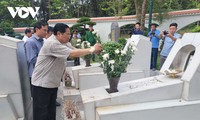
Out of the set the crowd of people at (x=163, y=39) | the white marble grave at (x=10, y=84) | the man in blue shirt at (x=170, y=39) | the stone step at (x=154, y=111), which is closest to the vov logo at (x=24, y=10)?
the crowd of people at (x=163, y=39)

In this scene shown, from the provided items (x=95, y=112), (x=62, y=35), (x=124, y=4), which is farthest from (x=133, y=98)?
(x=124, y=4)

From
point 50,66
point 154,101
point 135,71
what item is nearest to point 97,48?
point 50,66

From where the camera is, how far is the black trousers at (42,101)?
3.08 m

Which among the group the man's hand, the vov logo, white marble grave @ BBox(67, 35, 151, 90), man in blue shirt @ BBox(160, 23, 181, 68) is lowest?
white marble grave @ BBox(67, 35, 151, 90)

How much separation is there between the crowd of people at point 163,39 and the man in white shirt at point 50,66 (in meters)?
3.02

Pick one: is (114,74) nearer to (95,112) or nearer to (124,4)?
(95,112)

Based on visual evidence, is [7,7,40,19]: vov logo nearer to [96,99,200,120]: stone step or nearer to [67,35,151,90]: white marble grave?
[67,35,151,90]: white marble grave

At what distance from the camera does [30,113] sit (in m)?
3.96

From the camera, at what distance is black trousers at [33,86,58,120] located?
308 centimetres

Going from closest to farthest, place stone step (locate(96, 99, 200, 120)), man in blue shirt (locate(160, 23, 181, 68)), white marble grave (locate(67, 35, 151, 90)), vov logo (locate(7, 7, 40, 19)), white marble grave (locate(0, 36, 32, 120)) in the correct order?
stone step (locate(96, 99, 200, 120)) → white marble grave (locate(0, 36, 32, 120)) → white marble grave (locate(67, 35, 151, 90)) → man in blue shirt (locate(160, 23, 181, 68)) → vov logo (locate(7, 7, 40, 19))

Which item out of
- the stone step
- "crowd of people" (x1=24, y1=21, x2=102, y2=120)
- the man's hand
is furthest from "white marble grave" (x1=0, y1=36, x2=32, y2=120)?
the stone step

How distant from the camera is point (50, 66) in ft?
9.74

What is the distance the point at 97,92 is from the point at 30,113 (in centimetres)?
159

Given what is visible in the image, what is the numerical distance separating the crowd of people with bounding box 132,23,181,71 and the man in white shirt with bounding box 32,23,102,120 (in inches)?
119
